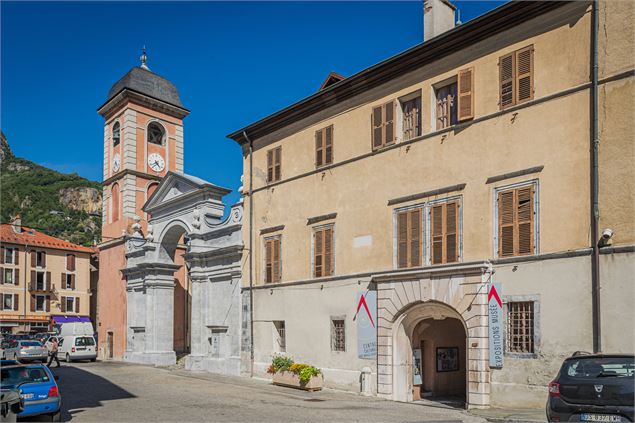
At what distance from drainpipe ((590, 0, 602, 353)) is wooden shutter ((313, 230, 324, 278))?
9999 mm

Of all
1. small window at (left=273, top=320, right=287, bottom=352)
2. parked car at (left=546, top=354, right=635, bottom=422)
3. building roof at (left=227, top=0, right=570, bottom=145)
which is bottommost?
small window at (left=273, top=320, right=287, bottom=352)

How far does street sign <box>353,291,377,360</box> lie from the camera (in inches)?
762

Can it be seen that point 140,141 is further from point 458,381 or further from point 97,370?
point 458,381

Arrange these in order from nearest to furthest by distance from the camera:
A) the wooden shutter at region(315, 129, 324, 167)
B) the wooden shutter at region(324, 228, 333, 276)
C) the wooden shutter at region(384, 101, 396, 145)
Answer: the wooden shutter at region(384, 101, 396, 145), the wooden shutter at region(324, 228, 333, 276), the wooden shutter at region(315, 129, 324, 167)

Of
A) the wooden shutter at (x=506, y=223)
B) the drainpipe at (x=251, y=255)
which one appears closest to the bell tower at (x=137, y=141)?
the drainpipe at (x=251, y=255)

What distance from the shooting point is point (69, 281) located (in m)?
60.0

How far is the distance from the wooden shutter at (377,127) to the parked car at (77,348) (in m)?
24.1

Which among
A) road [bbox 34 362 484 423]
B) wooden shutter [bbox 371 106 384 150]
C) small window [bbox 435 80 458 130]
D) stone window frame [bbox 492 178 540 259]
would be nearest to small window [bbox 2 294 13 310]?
road [bbox 34 362 484 423]

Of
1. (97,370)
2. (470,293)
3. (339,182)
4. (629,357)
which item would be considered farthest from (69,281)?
(629,357)

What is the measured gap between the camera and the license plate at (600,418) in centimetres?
937

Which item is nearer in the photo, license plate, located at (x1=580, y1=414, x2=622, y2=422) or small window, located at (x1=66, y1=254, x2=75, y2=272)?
license plate, located at (x1=580, y1=414, x2=622, y2=422)

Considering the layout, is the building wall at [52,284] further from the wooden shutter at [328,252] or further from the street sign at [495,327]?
the street sign at [495,327]

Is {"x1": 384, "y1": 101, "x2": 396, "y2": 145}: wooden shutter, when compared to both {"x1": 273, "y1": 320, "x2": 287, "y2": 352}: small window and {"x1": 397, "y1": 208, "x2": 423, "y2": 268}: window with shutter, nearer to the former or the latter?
{"x1": 397, "y1": 208, "x2": 423, "y2": 268}: window with shutter

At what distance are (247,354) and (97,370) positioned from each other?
9.27 meters
